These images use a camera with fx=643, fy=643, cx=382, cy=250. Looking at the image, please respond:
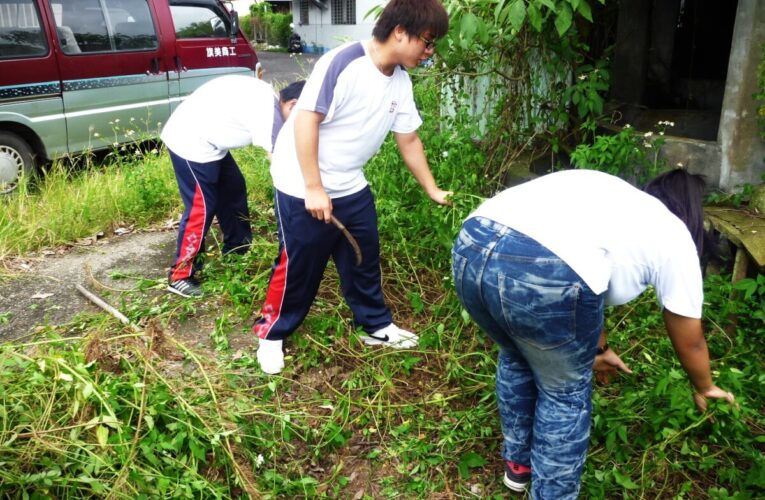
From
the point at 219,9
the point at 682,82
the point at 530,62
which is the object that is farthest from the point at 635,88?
the point at 219,9

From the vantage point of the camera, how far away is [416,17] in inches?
102

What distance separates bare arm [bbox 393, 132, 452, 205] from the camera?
3.15 metres

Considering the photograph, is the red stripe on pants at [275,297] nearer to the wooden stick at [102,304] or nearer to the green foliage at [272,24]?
the wooden stick at [102,304]

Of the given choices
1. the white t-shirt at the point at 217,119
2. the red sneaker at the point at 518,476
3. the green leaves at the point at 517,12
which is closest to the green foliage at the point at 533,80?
the green leaves at the point at 517,12

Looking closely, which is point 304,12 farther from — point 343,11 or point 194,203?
point 194,203

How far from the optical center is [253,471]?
2473 millimetres

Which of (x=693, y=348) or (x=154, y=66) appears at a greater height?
(x=154, y=66)

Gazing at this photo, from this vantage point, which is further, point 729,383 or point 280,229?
point 280,229

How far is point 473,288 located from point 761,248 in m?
2.02

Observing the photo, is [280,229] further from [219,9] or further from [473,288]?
[219,9]

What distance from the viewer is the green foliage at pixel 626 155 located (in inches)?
149

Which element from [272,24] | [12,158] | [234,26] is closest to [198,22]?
[234,26]

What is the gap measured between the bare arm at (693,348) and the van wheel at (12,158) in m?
5.71

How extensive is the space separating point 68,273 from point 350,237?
2435 millimetres
